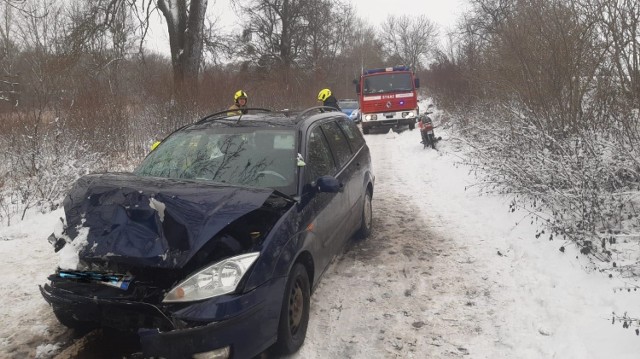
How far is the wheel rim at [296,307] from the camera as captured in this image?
3.18 m

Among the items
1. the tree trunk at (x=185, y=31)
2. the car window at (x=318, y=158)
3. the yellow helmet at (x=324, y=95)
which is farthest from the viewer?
the tree trunk at (x=185, y=31)

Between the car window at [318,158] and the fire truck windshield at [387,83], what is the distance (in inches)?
540

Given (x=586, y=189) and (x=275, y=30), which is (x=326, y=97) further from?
(x=275, y=30)

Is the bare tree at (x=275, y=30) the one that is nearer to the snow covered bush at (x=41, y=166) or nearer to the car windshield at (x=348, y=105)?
the car windshield at (x=348, y=105)

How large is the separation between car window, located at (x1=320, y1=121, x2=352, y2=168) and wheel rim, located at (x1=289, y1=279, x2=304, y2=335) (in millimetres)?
1752

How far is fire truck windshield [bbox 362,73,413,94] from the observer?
17781 millimetres

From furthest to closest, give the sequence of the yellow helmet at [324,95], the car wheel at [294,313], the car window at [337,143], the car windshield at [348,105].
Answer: the car windshield at [348,105], the yellow helmet at [324,95], the car window at [337,143], the car wheel at [294,313]

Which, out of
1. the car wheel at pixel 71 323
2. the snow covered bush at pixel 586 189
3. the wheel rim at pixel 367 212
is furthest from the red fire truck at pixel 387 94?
the car wheel at pixel 71 323

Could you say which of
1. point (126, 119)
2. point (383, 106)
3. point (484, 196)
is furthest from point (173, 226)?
point (383, 106)

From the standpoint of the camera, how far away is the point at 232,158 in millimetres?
3955

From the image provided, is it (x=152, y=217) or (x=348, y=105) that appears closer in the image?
(x=152, y=217)

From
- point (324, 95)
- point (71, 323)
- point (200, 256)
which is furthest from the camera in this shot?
point (324, 95)

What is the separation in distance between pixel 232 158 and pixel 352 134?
2.29 m

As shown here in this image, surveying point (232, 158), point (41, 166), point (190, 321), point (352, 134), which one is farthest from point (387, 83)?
point (190, 321)
